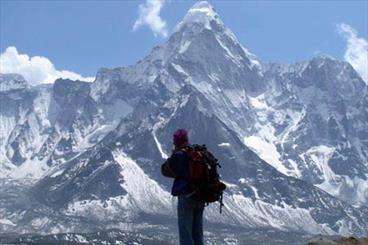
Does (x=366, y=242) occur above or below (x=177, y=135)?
below

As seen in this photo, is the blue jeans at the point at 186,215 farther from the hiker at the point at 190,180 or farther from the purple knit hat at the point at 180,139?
the purple knit hat at the point at 180,139

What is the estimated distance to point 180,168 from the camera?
69.6 feet

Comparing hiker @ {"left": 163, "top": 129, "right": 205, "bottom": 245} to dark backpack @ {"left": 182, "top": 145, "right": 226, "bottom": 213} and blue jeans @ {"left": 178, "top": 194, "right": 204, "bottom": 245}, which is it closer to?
blue jeans @ {"left": 178, "top": 194, "right": 204, "bottom": 245}

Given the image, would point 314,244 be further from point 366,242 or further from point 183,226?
point 183,226

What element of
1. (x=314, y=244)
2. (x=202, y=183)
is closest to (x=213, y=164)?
(x=202, y=183)

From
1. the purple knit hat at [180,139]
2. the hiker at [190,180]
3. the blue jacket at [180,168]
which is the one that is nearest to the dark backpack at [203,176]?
the hiker at [190,180]

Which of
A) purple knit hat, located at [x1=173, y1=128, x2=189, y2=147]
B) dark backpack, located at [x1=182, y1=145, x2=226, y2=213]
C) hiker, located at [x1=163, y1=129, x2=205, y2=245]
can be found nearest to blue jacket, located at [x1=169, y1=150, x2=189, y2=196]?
hiker, located at [x1=163, y1=129, x2=205, y2=245]

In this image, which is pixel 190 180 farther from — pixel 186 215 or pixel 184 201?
pixel 186 215

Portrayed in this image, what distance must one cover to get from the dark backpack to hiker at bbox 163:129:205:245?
0.17 metres

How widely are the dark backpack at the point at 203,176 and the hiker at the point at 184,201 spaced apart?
6.5 inches

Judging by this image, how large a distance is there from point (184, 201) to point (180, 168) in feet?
3.26

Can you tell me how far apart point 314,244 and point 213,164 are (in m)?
6.72

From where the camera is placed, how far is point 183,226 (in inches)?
845

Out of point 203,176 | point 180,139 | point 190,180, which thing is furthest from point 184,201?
point 180,139
